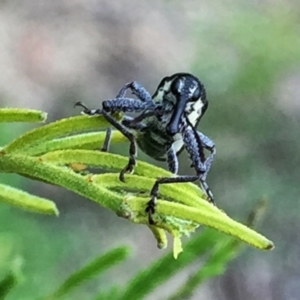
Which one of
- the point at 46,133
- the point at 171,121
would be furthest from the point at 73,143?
the point at 171,121

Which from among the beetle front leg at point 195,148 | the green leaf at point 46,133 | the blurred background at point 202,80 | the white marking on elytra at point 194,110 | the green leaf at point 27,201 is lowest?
the green leaf at point 27,201

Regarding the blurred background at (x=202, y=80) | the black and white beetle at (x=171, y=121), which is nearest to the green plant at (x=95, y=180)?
the black and white beetle at (x=171, y=121)

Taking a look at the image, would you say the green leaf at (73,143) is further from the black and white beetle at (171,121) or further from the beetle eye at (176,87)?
the beetle eye at (176,87)

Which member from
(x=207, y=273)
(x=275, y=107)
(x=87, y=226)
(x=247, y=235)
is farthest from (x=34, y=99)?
(x=247, y=235)

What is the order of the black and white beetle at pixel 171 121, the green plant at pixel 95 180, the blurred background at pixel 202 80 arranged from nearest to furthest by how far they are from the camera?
1. the green plant at pixel 95 180
2. the black and white beetle at pixel 171 121
3. the blurred background at pixel 202 80

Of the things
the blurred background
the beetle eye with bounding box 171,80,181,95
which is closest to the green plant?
the beetle eye with bounding box 171,80,181,95

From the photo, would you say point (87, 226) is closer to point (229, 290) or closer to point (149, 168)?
point (229, 290)

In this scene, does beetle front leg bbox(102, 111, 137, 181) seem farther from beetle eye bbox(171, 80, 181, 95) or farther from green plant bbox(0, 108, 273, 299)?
beetle eye bbox(171, 80, 181, 95)
